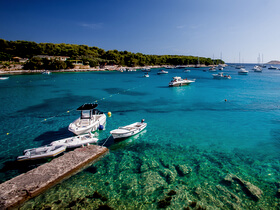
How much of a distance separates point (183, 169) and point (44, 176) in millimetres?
9910

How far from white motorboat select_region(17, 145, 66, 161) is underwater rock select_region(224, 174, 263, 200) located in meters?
13.4

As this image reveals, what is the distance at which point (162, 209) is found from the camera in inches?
395

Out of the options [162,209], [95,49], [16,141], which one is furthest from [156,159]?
[95,49]

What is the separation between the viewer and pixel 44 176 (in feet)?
40.0

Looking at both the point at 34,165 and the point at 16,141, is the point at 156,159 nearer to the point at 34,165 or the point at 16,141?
the point at 34,165

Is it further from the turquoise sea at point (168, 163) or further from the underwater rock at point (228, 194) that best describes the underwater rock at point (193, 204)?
the underwater rock at point (228, 194)

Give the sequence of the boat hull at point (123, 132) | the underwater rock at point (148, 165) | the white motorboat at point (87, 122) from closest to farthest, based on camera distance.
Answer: the underwater rock at point (148, 165), the boat hull at point (123, 132), the white motorboat at point (87, 122)

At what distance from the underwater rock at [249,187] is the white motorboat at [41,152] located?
1339 cm

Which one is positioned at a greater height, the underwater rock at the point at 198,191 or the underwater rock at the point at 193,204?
the underwater rock at the point at 198,191

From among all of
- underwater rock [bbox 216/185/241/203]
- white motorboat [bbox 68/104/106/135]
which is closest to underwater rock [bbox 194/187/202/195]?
underwater rock [bbox 216/185/241/203]

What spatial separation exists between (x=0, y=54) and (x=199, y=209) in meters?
137

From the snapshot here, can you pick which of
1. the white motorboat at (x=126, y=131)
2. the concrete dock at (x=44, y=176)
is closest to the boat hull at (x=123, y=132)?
the white motorboat at (x=126, y=131)

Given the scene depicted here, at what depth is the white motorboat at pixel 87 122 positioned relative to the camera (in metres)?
19.3

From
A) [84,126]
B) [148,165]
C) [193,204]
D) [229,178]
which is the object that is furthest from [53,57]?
[193,204]
